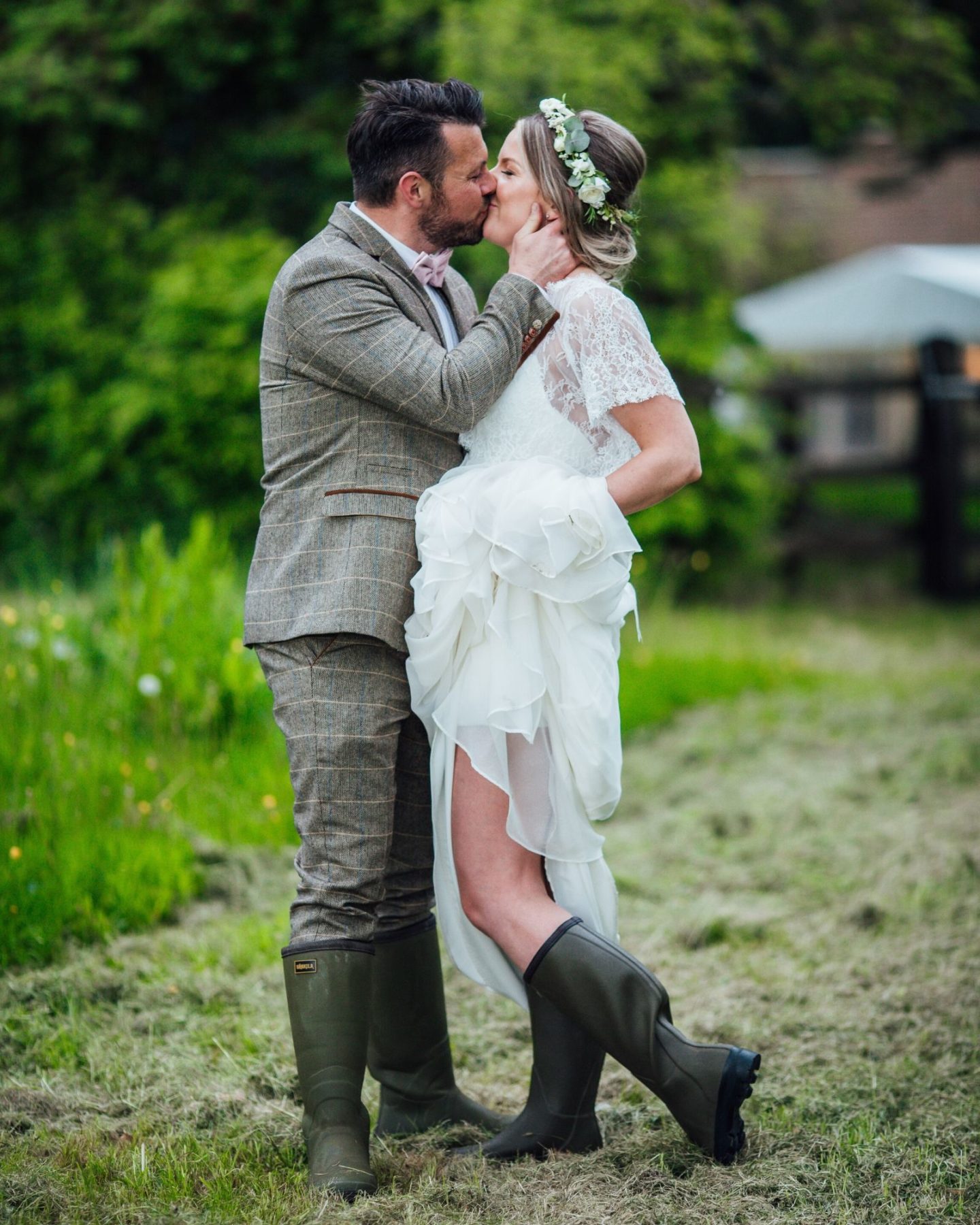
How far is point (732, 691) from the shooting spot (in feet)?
22.5

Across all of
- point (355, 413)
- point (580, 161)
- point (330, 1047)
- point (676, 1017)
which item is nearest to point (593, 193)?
point (580, 161)

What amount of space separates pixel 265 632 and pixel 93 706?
2.42 m

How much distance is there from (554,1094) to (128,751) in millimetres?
2449

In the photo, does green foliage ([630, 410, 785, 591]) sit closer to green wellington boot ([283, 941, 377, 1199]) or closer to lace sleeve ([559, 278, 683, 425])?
lace sleeve ([559, 278, 683, 425])

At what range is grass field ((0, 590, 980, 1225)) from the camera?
2389 millimetres

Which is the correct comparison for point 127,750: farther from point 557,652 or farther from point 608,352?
point 608,352

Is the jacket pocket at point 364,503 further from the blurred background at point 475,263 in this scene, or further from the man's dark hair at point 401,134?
the blurred background at point 475,263

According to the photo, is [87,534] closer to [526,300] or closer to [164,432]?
[164,432]

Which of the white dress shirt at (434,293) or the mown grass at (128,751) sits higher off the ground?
the white dress shirt at (434,293)

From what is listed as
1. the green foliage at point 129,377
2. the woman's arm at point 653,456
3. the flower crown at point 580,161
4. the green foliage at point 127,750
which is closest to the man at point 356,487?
the flower crown at point 580,161

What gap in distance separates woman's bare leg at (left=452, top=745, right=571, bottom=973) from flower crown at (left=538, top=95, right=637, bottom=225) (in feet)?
3.42

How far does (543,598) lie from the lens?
8.16ft

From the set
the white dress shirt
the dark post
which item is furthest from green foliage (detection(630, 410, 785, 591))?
the white dress shirt

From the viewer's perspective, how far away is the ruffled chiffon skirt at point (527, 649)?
94.6 inches
